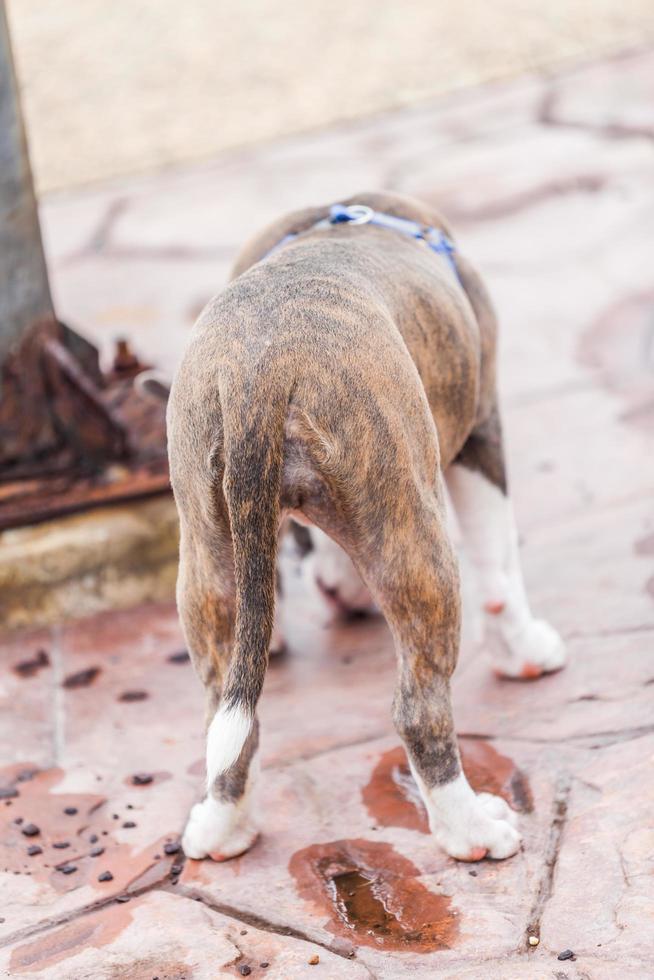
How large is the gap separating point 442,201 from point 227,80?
295 centimetres

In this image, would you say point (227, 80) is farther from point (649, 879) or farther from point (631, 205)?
point (649, 879)

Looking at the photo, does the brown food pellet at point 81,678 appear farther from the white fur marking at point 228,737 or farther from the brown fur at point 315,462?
the white fur marking at point 228,737

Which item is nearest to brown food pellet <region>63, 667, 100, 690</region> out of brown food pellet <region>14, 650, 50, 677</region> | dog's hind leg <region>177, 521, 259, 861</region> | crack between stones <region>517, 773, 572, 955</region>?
brown food pellet <region>14, 650, 50, 677</region>

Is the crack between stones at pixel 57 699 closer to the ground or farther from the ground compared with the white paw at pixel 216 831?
closer to the ground

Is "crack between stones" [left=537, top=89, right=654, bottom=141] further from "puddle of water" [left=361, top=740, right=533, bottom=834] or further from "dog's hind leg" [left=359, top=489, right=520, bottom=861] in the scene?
"dog's hind leg" [left=359, top=489, right=520, bottom=861]

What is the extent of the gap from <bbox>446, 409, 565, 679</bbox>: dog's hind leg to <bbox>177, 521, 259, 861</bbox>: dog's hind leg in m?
0.97

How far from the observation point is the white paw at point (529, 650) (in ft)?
12.1

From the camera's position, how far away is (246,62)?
1001cm

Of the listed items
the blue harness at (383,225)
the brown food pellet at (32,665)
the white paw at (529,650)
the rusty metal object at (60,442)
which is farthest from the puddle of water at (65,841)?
the blue harness at (383,225)

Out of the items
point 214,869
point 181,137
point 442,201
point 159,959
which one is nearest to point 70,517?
point 214,869

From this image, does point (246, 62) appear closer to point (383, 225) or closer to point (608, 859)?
point (383, 225)

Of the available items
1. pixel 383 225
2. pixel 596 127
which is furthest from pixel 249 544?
pixel 596 127

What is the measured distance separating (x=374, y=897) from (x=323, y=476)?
94 centimetres

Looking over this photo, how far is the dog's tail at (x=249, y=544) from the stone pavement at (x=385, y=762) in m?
0.44
